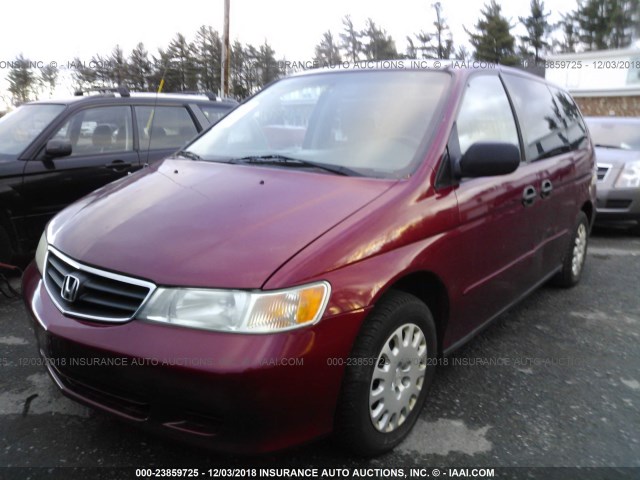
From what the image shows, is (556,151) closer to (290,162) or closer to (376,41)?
(290,162)

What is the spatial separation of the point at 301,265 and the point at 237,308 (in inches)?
10.5

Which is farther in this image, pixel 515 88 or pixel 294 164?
pixel 515 88

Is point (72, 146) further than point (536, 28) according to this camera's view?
No

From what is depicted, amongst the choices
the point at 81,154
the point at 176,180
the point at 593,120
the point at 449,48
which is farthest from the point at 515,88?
the point at 449,48

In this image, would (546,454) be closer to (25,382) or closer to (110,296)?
(110,296)

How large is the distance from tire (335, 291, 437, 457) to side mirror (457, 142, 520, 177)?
693 millimetres

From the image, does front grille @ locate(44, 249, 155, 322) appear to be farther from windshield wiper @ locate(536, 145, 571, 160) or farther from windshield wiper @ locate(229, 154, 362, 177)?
windshield wiper @ locate(536, 145, 571, 160)

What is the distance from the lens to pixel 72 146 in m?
4.76

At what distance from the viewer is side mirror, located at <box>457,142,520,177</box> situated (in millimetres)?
2492

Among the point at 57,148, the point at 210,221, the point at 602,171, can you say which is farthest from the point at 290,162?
the point at 602,171

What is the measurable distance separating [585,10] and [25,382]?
1847 inches

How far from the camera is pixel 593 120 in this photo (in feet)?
27.5

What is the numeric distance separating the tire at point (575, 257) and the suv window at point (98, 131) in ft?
13.5

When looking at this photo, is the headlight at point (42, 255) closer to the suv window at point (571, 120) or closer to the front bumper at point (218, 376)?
the front bumper at point (218, 376)
